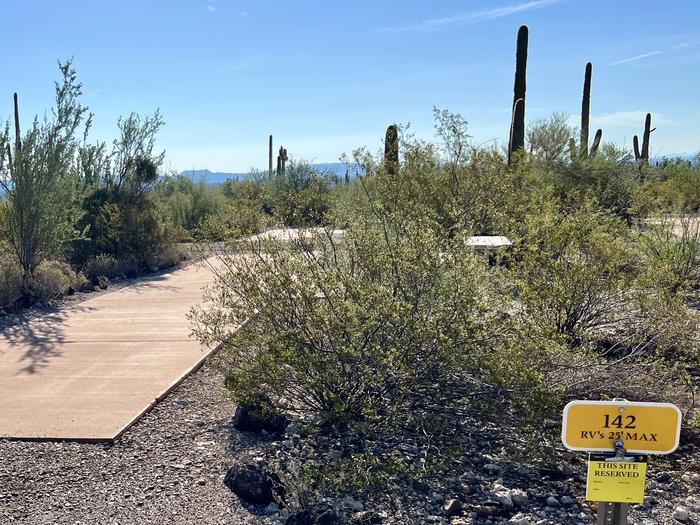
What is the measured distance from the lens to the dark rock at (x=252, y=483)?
3.68 metres

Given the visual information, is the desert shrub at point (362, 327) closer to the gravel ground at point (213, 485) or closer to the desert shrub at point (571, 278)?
the gravel ground at point (213, 485)

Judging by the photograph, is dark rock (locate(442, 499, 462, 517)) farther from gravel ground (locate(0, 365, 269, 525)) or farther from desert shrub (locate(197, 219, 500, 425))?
gravel ground (locate(0, 365, 269, 525))

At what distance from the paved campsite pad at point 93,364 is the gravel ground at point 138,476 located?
9.5 inches

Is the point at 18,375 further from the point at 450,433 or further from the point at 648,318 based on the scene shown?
the point at 648,318

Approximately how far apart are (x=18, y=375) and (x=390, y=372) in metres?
3.70

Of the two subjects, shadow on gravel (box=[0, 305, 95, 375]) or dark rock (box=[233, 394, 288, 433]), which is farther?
shadow on gravel (box=[0, 305, 95, 375])

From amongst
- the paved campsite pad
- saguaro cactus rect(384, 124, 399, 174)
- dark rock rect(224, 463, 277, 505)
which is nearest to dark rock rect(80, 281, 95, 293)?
the paved campsite pad

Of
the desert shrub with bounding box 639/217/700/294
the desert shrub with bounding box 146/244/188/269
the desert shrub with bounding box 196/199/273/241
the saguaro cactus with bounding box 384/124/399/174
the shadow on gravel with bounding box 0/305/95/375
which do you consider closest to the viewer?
the desert shrub with bounding box 196/199/273/241

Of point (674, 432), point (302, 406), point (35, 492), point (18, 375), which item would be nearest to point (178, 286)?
point (18, 375)

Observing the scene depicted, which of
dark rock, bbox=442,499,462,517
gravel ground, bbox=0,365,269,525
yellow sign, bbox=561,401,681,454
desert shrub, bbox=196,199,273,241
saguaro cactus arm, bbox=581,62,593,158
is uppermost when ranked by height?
saguaro cactus arm, bbox=581,62,593,158

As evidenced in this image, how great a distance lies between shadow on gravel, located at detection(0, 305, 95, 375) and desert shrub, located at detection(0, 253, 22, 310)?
1.34ft

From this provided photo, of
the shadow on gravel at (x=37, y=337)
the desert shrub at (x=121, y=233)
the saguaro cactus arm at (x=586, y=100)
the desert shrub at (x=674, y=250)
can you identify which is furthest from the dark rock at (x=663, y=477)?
the saguaro cactus arm at (x=586, y=100)

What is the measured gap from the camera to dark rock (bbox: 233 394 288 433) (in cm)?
457

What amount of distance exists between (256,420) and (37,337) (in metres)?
3.85
